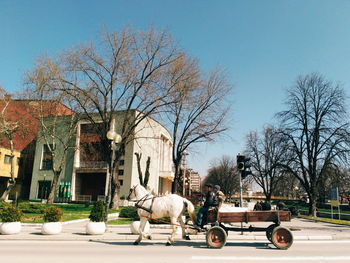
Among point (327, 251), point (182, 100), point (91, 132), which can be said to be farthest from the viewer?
point (91, 132)

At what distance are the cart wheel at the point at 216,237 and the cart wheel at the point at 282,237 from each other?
161 centimetres

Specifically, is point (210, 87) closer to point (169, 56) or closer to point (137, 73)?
point (169, 56)

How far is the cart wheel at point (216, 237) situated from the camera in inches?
352

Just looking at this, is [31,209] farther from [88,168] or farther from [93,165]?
[93,165]

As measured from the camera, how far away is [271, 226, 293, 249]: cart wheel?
29.3 feet

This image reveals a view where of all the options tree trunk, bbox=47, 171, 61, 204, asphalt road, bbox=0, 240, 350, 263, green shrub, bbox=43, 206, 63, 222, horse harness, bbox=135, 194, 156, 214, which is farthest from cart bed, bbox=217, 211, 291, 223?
tree trunk, bbox=47, 171, 61, 204

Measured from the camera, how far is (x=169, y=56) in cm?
2378

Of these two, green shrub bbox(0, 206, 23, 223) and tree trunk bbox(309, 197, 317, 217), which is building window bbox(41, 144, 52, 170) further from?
tree trunk bbox(309, 197, 317, 217)

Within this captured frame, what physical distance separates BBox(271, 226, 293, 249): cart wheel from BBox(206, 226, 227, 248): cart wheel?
1.61 meters

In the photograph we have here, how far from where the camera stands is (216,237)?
9102 mm

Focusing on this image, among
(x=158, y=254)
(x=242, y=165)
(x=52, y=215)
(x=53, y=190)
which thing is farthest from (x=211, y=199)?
(x=53, y=190)

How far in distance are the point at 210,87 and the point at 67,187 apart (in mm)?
30951

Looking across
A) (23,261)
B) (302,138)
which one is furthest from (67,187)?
(23,261)

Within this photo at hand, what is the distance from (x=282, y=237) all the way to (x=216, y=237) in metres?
2.17
